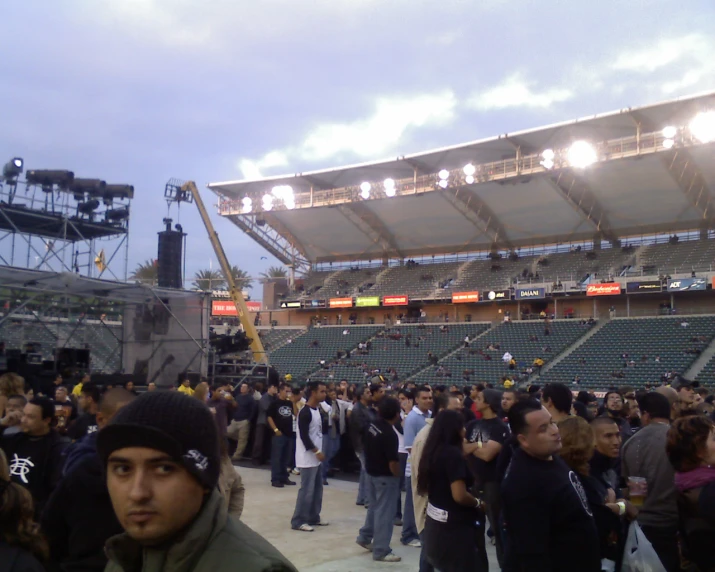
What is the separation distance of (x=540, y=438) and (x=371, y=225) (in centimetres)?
3962

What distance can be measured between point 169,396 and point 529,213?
37242 mm

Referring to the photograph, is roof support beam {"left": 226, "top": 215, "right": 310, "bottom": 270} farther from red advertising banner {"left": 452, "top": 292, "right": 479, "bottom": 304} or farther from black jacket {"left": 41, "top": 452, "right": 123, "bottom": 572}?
black jacket {"left": 41, "top": 452, "right": 123, "bottom": 572}

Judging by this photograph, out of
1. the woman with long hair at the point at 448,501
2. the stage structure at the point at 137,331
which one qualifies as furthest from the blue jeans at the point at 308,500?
the stage structure at the point at 137,331

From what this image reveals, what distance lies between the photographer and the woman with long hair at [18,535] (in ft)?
7.34

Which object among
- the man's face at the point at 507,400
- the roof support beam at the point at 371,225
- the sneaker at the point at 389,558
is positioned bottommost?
the sneaker at the point at 389,558

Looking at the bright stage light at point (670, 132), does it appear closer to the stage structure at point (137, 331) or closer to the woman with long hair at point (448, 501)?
the stage structure at point (137, 331)

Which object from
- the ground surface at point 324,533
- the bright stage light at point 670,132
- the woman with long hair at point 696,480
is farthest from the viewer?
the bright stage light at point 670,132

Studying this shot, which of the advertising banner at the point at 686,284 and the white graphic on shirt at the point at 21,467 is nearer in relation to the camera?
the white graphic on shirt at the point at 21,467

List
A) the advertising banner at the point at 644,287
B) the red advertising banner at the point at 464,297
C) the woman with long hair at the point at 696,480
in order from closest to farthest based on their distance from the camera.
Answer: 1. the woman with long hair at the point at 696,480
2. the advertising banner at the point at 644,287
3. the red advertising banner at the point at 464,297

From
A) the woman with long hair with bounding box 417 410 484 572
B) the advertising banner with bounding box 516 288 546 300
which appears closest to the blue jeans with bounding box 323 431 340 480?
the woman with long hair with bounding box 417 410 484 572

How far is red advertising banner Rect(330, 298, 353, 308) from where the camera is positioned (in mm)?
42344

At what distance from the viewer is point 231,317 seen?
5378 centimetres

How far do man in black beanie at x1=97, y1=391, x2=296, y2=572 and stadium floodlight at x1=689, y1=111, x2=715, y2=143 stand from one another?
104ft

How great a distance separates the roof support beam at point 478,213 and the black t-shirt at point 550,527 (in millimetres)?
34018
